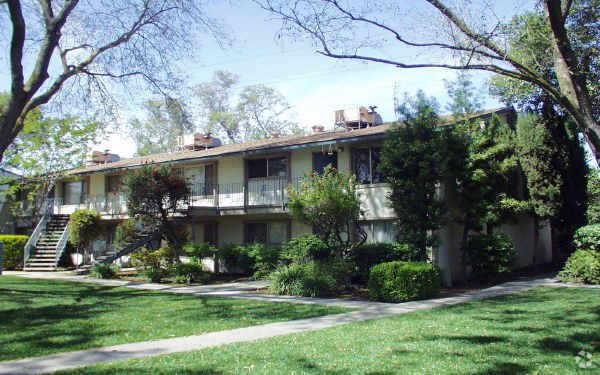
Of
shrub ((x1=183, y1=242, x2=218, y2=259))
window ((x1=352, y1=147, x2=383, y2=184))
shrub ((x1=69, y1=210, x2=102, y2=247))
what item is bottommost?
shrub ((x1=183, y1=242, x2=218, y2=259))

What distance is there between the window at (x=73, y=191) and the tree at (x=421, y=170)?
20.3 meters

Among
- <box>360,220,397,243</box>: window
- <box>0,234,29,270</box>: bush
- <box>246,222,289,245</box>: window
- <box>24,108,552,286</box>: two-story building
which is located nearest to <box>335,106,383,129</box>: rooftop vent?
<box>24,108,552,286</box>: two-story building

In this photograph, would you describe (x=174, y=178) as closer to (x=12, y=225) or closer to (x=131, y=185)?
(x=131, y=185)

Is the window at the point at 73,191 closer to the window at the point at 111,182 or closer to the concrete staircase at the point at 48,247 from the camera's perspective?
the window at the point at 111,182

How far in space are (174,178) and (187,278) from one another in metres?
3.81

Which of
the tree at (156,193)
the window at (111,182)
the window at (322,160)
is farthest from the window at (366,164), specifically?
the window at (111,182)

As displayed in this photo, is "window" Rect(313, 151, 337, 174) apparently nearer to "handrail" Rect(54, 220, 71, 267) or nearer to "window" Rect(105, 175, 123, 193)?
"handrail" Rect(54, 220, 71, 267)

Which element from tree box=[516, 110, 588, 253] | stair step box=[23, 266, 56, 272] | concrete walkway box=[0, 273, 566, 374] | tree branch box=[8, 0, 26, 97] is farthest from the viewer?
stair step box=[23, 266, 56, 272]

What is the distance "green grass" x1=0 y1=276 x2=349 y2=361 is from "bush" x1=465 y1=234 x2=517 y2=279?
23.5 ft

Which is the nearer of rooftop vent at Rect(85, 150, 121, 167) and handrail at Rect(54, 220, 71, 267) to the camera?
handrail at Rect(54, 220, 71, 267)

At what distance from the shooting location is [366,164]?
18688 millimetres

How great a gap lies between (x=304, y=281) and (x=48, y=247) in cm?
1613

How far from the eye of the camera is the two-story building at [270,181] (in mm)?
18312

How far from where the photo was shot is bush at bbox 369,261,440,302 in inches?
501
